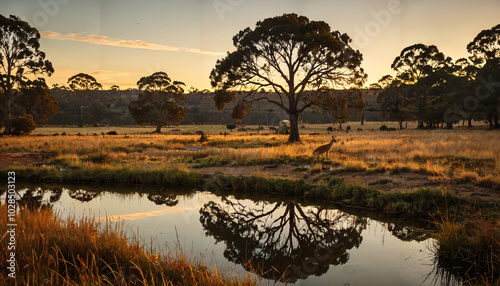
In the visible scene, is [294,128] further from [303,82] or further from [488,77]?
[488,77]

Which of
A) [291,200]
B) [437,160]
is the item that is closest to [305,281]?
[291,200]

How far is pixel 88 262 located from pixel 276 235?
4750 millimetres

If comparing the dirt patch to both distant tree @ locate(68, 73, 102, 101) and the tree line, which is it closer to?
the tree line

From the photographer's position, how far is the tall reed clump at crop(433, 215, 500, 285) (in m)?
6.52

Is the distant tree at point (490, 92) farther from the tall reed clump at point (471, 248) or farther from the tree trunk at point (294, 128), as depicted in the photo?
the tall reed clump at point (471, 248)

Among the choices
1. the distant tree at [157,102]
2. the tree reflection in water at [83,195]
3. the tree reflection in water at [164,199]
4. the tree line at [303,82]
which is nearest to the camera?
the tree reflection in water at [164,199]

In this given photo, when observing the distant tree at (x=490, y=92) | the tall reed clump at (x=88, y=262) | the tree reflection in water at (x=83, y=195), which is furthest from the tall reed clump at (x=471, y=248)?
the distant tree at (x=490, y=92)

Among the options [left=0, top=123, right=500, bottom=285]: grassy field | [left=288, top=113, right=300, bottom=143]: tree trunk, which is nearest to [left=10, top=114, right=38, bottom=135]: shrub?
[left=0, top=123, right=500, bottom=285]: grassy field

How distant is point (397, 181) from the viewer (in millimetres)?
13133

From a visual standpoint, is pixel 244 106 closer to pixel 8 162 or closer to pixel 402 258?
pixel 8 162

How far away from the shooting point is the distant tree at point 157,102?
55.8 meters

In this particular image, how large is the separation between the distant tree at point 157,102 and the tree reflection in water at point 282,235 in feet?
152

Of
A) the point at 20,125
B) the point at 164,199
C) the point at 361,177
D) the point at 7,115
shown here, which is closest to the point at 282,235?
the point at 164,199

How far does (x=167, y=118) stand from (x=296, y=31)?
35.7m
